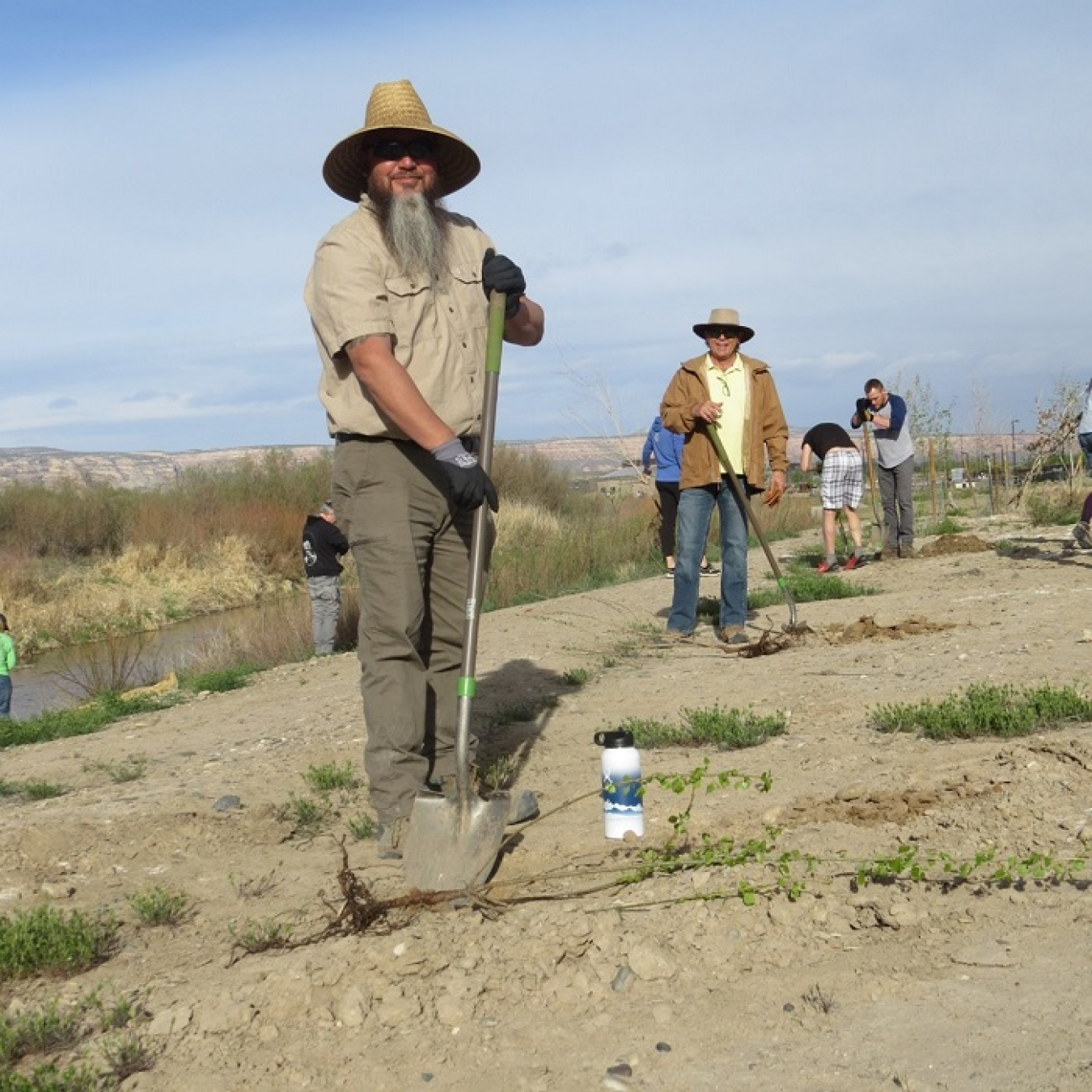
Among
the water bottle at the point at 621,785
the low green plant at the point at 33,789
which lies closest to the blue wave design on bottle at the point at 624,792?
the water bottle at the point at 621,785

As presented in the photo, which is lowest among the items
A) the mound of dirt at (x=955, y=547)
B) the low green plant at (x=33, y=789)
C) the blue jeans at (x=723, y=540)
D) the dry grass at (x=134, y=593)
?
the dry grass at (x=134, y=593)

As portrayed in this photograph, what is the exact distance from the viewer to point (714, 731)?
5.34 metres

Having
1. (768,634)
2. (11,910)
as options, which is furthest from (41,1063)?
(768,634)

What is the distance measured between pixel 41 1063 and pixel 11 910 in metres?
1.31

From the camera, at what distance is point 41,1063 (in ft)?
9.59

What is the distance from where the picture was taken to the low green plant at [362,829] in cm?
464

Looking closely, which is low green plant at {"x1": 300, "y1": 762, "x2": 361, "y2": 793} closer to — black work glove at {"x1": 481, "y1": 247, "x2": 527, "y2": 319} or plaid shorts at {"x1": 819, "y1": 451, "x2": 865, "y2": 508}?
black work glove at {"x1": 481, "y1": 247, "x2": 527, "y2": 319}

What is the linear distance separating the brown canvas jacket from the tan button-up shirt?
3546mm

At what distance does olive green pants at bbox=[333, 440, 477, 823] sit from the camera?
14.3 feet

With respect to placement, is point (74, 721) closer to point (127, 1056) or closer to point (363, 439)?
point (363, 439)

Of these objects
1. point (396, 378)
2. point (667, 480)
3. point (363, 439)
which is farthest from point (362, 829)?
point (667, 480)

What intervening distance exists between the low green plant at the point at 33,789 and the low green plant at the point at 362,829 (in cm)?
201

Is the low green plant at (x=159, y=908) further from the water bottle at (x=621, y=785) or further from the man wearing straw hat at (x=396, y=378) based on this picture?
the water bottle at (x=621, y=785)

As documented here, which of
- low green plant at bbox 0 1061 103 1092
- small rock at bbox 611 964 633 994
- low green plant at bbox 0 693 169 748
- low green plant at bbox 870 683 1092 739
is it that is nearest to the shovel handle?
small rock at bbox 611 964 633 994
